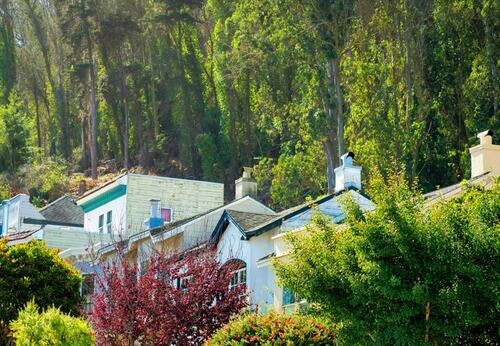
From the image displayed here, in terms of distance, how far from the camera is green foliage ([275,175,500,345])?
1603 cm

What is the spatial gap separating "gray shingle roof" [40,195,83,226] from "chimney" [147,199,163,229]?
13.9 meters

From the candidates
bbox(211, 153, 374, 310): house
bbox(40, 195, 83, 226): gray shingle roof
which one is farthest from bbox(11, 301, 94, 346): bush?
bbox(40, 195, 83, 226): gray shingle roof

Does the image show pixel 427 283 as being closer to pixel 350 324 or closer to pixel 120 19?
pixel 350 324

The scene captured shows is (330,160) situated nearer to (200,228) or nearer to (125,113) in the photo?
(200,228)

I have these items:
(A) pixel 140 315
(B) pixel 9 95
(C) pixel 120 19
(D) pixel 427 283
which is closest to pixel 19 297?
(A) pixel 140 315

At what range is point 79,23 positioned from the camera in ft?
216

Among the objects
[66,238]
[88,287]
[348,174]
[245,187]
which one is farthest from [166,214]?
[348,174]

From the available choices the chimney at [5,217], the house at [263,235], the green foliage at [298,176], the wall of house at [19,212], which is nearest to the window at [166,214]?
the wall of house at [19,212]

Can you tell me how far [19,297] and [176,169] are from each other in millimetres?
42581

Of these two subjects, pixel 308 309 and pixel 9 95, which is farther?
pixel 9 95

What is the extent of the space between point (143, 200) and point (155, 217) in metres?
4.47

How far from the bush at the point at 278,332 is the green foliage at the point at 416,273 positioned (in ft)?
3.76

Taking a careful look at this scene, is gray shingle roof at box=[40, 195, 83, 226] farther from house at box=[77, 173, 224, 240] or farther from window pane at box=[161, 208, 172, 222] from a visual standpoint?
window pane at box=[161, 208, 172, 222]

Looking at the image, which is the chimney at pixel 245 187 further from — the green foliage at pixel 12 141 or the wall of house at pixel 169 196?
the green foliage at pixel 12 141
